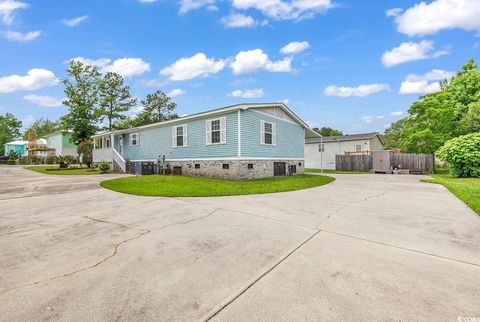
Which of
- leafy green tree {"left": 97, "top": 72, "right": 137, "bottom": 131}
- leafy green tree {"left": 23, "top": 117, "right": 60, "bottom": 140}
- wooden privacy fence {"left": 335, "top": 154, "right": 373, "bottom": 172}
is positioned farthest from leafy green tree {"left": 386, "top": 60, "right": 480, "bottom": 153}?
leafy green tree {"left": 23, "top": 117, "right": 60, "bottom": 140}

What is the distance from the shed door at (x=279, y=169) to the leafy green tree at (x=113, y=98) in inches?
981

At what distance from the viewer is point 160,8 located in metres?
14.2

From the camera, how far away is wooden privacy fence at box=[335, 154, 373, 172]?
76.9 feet

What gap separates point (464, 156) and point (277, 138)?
12.4 metres

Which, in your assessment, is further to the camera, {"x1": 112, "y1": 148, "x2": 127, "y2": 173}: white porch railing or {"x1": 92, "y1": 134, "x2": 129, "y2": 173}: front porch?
{"x1": 92, "y1": 134, "x2": 129, "y2": 173}: front porch

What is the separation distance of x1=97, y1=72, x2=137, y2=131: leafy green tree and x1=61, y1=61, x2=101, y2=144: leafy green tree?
0.84 m

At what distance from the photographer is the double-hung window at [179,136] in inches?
610

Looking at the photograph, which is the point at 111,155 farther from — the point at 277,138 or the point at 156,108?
the point at 156,108

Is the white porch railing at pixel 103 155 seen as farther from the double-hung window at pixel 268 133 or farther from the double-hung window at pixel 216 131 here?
the double-hung window at pixel 268 133

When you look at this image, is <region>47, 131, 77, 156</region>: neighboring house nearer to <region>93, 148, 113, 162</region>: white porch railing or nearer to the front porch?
the front porch

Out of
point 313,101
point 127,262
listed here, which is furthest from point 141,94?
point 127,262

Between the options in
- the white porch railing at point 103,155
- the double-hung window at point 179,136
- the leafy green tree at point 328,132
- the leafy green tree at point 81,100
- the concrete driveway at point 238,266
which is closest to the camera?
the concrete driveway at point 238,266

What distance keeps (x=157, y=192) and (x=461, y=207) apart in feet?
32.9

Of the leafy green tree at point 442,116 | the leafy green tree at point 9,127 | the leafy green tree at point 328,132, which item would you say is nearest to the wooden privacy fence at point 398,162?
the leafy green tree at point 442,116
